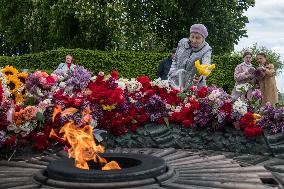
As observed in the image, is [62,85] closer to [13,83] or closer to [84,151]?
[13,83]

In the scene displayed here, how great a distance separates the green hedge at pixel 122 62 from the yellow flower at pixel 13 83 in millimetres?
12591

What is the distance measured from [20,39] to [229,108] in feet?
84.1

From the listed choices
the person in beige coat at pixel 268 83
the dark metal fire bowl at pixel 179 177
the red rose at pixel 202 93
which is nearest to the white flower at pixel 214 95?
the red rose at pixel 202 93

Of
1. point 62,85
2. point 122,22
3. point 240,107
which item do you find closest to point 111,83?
point 62,85

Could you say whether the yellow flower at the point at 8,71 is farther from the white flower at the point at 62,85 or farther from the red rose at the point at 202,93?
the red rose at the point at 202,93

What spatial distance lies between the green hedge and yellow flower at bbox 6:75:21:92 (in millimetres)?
12591

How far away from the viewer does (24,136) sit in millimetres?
4660

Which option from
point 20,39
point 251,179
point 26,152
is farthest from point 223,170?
point 20,39

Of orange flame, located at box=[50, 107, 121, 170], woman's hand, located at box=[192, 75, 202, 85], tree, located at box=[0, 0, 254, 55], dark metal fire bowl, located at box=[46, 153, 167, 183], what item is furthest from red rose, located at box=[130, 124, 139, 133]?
tree, located at box=[0, 0, 254, 55]

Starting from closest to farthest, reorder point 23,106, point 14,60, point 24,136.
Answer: point 24,136 → point 23,106 → point 14,60

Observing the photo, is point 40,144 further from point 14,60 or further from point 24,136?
point 14,60

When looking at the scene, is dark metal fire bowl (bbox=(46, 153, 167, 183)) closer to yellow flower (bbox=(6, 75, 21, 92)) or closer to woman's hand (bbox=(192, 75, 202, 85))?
yellow flower (bbox=(6, 75, 21, 92))

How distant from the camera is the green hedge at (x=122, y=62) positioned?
60.1 ft

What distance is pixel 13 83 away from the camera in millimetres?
5102
